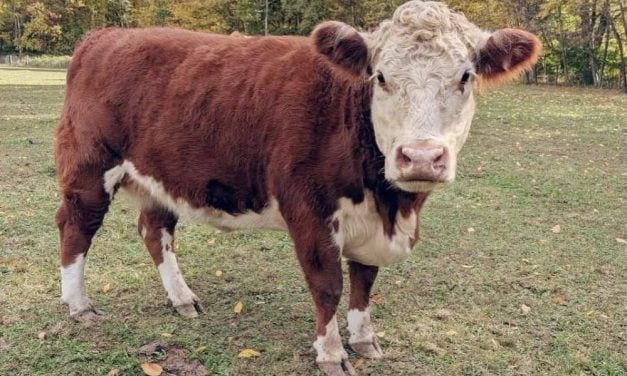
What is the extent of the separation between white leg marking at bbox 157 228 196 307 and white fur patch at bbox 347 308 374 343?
47.5 inches

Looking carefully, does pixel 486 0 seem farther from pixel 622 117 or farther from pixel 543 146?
pixel 543 146

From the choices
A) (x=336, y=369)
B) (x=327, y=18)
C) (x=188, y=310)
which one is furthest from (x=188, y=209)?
(x=327, y=18)

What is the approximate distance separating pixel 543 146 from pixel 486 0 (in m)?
25.8

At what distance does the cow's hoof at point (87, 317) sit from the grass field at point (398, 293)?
0.06 m

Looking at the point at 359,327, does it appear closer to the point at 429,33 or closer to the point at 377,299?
the point at 377,299

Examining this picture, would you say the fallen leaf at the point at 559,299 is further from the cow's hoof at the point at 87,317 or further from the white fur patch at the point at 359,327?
the cow's hoof at the point at 87,317

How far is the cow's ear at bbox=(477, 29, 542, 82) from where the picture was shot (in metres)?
3.06

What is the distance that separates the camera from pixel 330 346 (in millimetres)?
3625

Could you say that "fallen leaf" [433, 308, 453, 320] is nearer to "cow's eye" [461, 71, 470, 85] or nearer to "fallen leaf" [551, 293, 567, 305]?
"fallen leaf" [551, 293, 567, 305]

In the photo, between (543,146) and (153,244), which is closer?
(153,244)

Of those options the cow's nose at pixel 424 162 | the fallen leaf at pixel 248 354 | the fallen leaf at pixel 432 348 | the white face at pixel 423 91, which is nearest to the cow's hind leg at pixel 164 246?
the fallen leaf at pixel 248 354

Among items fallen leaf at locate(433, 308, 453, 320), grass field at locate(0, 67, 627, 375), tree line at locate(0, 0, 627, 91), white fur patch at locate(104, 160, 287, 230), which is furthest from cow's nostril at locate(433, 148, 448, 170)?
tree line at locate(0, 0, 627, 91)

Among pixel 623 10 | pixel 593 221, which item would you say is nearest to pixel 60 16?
pixel 623 10

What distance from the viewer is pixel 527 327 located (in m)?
4.19
